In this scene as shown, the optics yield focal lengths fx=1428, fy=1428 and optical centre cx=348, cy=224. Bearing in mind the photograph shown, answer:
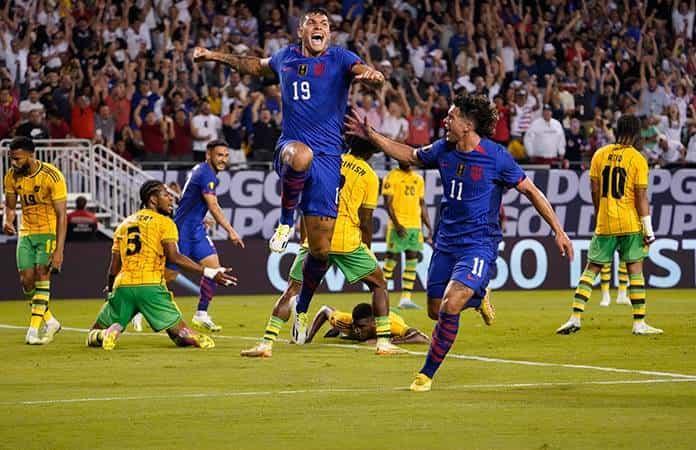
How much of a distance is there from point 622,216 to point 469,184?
6.22m

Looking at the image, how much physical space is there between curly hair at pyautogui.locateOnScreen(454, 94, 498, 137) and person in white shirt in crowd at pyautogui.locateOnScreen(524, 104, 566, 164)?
18385 mm

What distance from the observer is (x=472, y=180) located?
11445 mm

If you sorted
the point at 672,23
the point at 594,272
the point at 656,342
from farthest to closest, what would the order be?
1. the point at 672,23
2. the point at 594,272
3. the point at 656,342

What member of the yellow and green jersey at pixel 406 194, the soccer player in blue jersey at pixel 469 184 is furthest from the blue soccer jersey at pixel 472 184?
the yellow and green jersey at pixel 406 194

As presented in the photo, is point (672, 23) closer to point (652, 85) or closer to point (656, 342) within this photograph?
point (652, 85)

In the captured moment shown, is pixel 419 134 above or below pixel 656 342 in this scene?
above

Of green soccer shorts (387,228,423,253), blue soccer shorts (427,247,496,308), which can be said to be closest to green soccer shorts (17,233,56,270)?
blue soccer shorts (427,247,496,308)

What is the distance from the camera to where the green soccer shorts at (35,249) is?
16.0 m

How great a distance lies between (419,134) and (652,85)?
249 inches

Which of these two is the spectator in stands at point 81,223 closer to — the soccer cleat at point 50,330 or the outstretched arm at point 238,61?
the soccer cleat at point 50,330

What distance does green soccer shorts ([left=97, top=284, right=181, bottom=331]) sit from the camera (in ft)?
49.7

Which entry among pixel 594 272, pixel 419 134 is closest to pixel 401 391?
pixel 594 272

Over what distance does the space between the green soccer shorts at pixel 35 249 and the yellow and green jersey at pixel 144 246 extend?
1.21 m

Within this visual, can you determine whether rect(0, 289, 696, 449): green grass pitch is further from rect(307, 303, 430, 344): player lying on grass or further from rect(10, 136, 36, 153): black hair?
rect(10, 136, 36, 153): black hair
